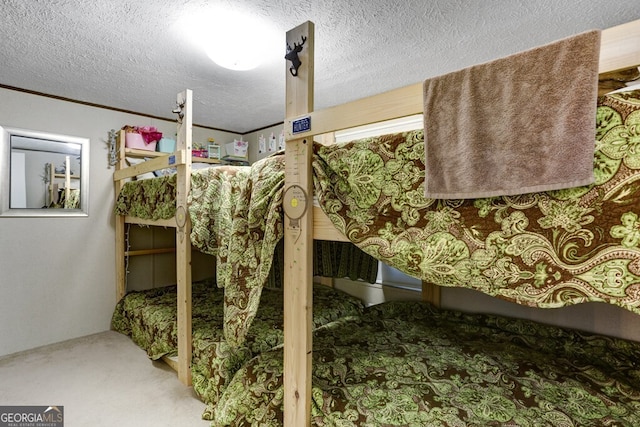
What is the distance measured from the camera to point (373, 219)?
42.3 inches

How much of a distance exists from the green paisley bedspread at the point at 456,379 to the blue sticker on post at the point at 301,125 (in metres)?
1.11

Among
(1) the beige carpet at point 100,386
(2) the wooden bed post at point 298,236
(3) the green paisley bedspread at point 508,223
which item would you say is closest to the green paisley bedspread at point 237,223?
(2) the wooden bed post at point 298,236

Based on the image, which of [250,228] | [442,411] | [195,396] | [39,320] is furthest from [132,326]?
[442,411]

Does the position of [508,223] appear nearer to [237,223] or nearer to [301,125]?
[301,125]

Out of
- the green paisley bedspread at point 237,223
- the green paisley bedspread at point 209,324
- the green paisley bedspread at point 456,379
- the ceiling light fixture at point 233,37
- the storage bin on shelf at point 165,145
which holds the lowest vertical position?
the green paisley bedspread at point 209,324

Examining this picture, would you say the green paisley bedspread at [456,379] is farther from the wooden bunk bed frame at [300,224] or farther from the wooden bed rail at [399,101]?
the wooden bed rail at [399,101]

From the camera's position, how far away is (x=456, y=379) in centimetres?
144

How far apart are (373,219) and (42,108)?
3.07 meters

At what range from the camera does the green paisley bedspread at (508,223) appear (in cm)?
68

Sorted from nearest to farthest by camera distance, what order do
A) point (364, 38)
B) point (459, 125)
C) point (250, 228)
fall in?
point (459, 125) < point (250, 228) < point (364, 38)

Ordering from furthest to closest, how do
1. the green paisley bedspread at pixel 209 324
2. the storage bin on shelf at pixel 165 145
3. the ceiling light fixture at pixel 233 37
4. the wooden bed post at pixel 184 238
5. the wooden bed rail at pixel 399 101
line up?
the storage bin on shelf at pixel 165 145 < the wooden bed post at pixel 184 238 < the green paisley bedspread at pixel 209 324 < the ceiling light fixture at pixel 233 37 < the wooden bed rail at pixel 399 101

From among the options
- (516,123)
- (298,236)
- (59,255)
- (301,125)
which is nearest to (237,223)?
(298,236)

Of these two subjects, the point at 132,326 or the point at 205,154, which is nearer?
the point at 132,326

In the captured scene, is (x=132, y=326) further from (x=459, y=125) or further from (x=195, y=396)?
(x=459, y=125)
